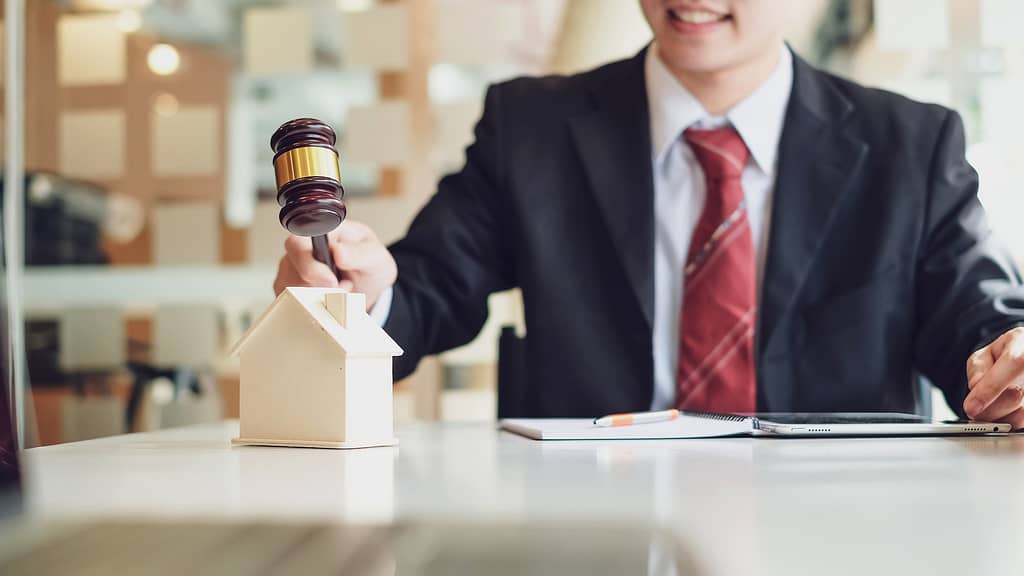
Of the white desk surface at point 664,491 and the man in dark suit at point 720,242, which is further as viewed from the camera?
the man in dark suit at point 720,242

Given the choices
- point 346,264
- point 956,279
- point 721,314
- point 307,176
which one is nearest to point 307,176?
point 307,176

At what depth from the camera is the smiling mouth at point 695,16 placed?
147 cm

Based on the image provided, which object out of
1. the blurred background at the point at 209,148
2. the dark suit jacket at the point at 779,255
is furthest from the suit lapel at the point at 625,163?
the blurred background at the point at 209,148

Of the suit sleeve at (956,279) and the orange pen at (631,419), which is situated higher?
the suit sleeve at (956,279)

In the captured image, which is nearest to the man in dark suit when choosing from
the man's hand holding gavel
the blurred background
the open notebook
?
the man's hand holding gavel

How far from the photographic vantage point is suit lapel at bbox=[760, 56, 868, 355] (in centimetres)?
141

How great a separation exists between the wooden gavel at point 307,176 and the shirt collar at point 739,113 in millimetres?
909

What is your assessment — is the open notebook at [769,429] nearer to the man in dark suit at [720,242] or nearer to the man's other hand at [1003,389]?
the man's other hand at [1003,389]

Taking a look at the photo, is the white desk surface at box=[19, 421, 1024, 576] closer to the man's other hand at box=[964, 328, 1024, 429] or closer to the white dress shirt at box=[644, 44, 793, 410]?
the man's other hand at box=[964, 328, 1024, 429]

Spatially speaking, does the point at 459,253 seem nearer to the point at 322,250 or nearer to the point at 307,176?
the point at 322,250

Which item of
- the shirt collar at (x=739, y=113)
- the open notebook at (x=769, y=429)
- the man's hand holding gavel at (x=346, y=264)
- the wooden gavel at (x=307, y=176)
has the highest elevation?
the shirt collar at (x=739, y=113)

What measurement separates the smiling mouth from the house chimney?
0.91 m

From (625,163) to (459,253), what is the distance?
30 centimetres

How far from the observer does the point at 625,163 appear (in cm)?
154
